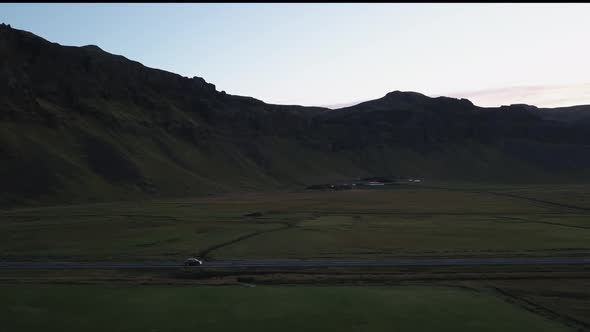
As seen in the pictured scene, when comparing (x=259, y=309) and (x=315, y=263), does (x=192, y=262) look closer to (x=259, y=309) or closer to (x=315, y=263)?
(x=315, y=263)

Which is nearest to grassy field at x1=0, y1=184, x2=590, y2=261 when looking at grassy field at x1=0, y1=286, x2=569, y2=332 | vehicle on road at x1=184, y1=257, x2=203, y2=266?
vehicle on road at x1=184, y1=257, x2=203, y2=266

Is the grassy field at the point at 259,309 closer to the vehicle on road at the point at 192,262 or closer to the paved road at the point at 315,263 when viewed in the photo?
the paved road at the point at 315,263

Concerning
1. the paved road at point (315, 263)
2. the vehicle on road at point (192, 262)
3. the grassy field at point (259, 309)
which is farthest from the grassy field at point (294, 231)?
the grassy field at point (259, 309)

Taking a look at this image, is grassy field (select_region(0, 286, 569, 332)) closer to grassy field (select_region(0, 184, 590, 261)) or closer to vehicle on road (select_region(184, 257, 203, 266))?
vehicle on road (select_region(184, 257, 203, 266))

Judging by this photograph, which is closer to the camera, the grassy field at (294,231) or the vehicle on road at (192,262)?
the vehicle on road at (192,262)

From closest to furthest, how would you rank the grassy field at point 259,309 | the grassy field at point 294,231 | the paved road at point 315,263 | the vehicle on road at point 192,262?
the grassy field at point 259,309, the paved road at point 315,263, the vehicle on road at point 192,262, the grassy field at point 294,231

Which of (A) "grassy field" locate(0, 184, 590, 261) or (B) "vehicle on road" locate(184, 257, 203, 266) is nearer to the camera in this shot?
(B) "vehicle on road" locate(184, 257, 203, 266)

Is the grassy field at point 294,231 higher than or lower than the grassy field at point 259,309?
lower
